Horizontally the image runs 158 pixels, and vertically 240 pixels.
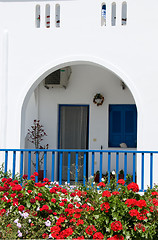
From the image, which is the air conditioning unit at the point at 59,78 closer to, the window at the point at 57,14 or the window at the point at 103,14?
the window at the point at 57,14

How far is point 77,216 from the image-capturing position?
317 centimetres

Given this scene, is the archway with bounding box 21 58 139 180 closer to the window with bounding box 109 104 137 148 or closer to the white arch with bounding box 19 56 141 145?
the window with bounding box 109 104 137 148

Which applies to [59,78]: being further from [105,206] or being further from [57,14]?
[105,206]

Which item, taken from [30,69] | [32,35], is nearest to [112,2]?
[32,35]

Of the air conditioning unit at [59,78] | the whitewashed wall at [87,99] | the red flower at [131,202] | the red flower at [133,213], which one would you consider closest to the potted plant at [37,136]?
the whitewashed wall at [87,99]

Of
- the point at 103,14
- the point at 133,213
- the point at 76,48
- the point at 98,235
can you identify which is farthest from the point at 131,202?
the point at 103,14

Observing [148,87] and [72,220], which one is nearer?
[72,220]

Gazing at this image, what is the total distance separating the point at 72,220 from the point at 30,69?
3.58m

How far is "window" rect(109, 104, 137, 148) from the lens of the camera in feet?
26.1

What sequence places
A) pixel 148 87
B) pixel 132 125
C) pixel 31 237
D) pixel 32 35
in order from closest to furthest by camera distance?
pixel 31 237
pixel 148 87
pixel 32 35
pixel 132 125

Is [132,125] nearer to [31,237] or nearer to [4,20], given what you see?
[4,20]

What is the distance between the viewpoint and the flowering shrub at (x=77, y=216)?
303 cm

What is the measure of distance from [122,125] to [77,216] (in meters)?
5.02

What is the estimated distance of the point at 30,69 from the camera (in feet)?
19.5
